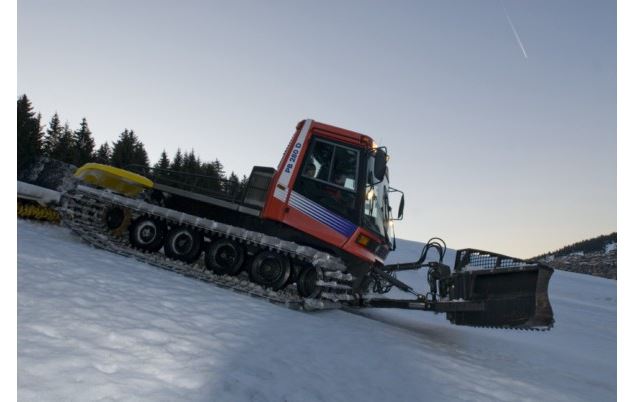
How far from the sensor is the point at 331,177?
23.2ft

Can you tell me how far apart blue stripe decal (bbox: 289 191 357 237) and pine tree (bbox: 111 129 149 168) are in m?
51.5

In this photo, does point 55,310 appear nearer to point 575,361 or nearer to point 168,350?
point 168,350

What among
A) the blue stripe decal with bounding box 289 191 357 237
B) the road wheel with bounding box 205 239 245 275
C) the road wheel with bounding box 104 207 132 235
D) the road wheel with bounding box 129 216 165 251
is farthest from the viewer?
the road wheel with bounding box 104 207 132 235

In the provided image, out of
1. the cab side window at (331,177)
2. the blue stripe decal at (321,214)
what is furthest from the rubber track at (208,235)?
the cab side window at (331,177)

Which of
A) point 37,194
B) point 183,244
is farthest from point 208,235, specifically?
point 37,194

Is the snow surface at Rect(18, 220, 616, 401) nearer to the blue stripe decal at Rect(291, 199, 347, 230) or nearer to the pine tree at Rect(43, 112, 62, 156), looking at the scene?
the blue stripe decal at Rect(291, 199, 347, 230)

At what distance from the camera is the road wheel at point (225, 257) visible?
24.2ft

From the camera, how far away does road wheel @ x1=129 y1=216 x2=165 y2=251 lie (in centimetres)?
805

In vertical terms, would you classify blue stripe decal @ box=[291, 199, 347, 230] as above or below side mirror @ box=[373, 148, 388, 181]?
below

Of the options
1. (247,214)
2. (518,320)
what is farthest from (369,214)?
(518,320)

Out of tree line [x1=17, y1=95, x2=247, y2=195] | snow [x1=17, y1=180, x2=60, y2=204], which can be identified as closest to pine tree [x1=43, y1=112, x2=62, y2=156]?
tree line [x1=17, y1=95, x2=247, y2=195]

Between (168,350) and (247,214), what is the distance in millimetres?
4280

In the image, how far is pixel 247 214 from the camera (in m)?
7.51

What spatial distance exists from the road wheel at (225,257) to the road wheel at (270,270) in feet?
1.16
